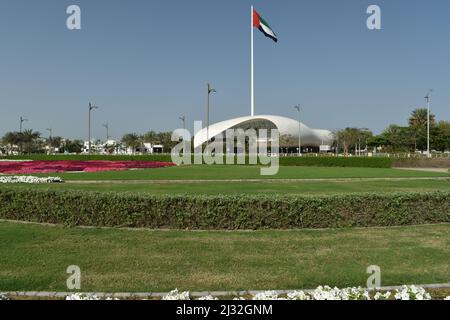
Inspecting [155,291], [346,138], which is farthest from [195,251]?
[346,138]

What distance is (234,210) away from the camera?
897cm

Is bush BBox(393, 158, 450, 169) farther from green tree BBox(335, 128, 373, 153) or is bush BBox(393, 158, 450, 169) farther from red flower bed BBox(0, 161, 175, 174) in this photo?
green tree BBox(335, 128, 373, 153)

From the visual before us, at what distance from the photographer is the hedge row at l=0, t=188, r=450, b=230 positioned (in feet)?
29.5

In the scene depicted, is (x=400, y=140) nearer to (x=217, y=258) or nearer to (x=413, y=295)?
(x=217, y=258)

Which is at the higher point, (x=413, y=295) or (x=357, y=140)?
(x=357, y=140)

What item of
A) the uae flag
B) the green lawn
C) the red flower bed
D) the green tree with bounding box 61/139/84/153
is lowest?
the green lawn

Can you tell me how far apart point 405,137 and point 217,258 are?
8533 cm

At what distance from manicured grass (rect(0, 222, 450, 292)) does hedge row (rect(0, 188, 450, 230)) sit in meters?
0.40

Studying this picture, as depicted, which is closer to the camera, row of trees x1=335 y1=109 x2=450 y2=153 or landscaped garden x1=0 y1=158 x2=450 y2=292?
landscaped garden x1=0 y1=158 x2=450 y2=292

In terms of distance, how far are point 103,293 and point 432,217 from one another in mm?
8143

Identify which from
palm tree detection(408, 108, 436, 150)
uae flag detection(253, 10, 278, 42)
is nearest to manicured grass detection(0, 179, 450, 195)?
uae flag detection(253, 10, 278, 42)

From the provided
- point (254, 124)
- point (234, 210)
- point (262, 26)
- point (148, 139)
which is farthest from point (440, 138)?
point (234, 210)

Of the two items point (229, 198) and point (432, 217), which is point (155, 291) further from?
point (432, 217)

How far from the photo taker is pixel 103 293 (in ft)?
16.3
